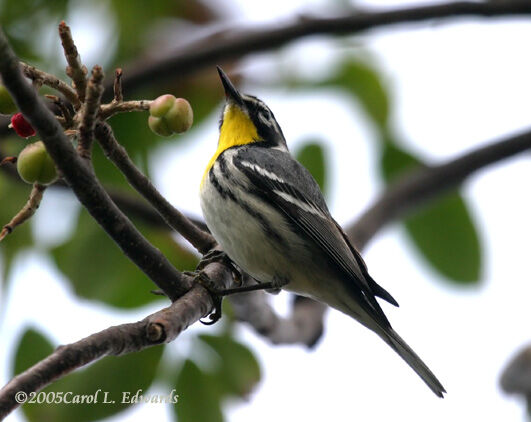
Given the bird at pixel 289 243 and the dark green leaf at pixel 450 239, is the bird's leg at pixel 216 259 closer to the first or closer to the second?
the bird at pixel 289 243

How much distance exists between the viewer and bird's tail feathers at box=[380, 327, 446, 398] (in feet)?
10.8

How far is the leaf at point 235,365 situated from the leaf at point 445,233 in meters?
1.18

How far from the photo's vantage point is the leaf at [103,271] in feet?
10.1

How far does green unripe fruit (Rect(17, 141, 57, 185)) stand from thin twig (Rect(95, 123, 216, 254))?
0.73 feet

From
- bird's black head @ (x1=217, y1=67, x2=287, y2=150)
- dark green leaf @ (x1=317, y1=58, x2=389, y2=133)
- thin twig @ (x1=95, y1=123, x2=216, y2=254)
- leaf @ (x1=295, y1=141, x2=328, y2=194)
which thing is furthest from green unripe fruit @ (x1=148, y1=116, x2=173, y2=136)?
bird's black head @ (x1=217, y1=67, x2=287, y2=150)

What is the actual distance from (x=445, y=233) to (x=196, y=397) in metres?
1.65

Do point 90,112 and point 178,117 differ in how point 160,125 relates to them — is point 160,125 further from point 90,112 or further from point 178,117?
point 90,112

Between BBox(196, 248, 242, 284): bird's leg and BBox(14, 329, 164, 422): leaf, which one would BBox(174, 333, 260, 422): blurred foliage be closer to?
BBox(14, 329, 164, 422): leaf

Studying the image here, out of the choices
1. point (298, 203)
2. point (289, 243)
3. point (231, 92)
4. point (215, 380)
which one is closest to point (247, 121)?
point (231, 92)

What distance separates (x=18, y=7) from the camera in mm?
3686

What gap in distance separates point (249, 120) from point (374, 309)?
163cm

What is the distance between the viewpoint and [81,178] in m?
1.88

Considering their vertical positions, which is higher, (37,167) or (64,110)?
(64,110)

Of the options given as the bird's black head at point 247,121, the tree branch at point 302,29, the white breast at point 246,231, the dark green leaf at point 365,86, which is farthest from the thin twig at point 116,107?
the bird's black head at point 247,121
